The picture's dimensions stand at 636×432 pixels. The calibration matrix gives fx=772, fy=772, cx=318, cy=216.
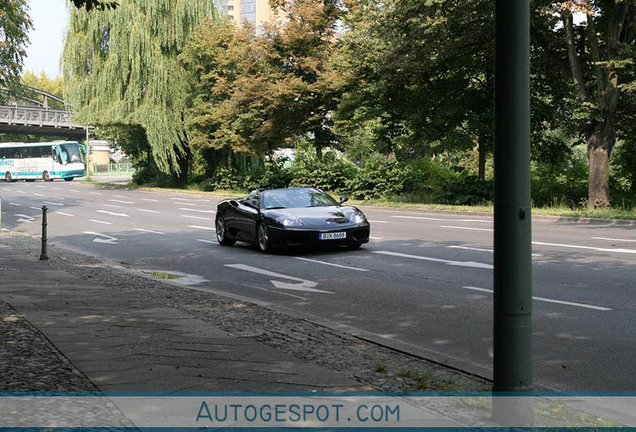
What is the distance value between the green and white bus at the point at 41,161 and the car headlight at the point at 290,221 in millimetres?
66837

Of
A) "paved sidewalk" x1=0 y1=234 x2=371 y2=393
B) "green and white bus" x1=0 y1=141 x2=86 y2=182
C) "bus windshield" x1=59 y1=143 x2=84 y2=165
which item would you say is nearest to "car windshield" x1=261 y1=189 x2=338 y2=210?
"paved sidewalk" x1=0 y1=234 x2=371 y2=393

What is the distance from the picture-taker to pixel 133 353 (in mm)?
5961

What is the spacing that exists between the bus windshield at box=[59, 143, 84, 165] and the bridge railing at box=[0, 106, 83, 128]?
5.86 m

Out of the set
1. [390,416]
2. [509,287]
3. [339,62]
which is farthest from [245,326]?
[339,62]

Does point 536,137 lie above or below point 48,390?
above

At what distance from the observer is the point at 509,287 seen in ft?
13.8

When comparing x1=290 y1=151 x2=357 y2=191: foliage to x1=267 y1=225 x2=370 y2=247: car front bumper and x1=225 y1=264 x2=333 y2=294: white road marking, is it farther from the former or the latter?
x1=225 y1=264 x2=333 y2=294: white road marking

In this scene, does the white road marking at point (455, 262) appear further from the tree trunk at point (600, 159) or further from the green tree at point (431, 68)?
the tree trunk at point (600, 159)

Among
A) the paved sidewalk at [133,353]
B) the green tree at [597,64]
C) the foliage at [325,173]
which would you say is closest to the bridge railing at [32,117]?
the foliage at [325,173]

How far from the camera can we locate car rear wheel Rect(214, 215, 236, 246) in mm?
17031

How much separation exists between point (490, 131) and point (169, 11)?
2716cm

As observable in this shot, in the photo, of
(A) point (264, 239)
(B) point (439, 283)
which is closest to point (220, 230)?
(A) point (264, 239)

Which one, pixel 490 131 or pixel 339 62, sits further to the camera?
pixel 339 62

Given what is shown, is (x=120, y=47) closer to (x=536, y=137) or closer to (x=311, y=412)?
(x=536, y=137)
